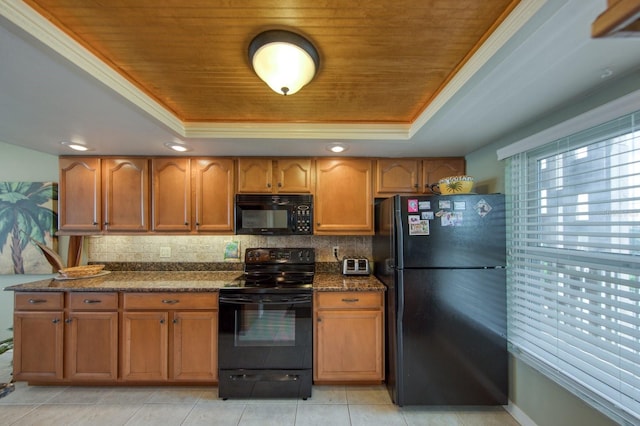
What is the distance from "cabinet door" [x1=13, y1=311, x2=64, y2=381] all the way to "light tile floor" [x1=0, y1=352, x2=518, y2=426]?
156mm

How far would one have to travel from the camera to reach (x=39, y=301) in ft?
6.85

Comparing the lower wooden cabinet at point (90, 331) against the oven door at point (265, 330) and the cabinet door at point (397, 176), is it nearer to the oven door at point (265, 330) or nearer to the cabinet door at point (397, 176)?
the oven door at point (265, 330)

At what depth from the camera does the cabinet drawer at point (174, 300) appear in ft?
6.90

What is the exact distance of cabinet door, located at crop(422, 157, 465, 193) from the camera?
98.7 inches

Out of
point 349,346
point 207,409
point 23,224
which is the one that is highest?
point 23,224

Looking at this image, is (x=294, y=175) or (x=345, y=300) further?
(x=294, y=175)

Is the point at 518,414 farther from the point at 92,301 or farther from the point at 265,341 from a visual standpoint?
the point at 92,301

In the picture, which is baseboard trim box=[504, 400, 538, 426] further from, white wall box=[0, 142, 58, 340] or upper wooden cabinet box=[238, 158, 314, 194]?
white wall box=[0, 142, 58, 340]

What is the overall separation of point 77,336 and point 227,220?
4.96 ft

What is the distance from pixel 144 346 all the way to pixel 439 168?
3096 mm

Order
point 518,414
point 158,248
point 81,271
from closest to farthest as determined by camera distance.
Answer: point 518,414
point 81,271
point 158,248

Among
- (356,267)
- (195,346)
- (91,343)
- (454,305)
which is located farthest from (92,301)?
(454,305)

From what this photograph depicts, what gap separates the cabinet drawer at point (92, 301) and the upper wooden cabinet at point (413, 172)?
98.8 inches

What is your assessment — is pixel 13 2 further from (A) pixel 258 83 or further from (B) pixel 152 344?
(B) pixel 152 344
